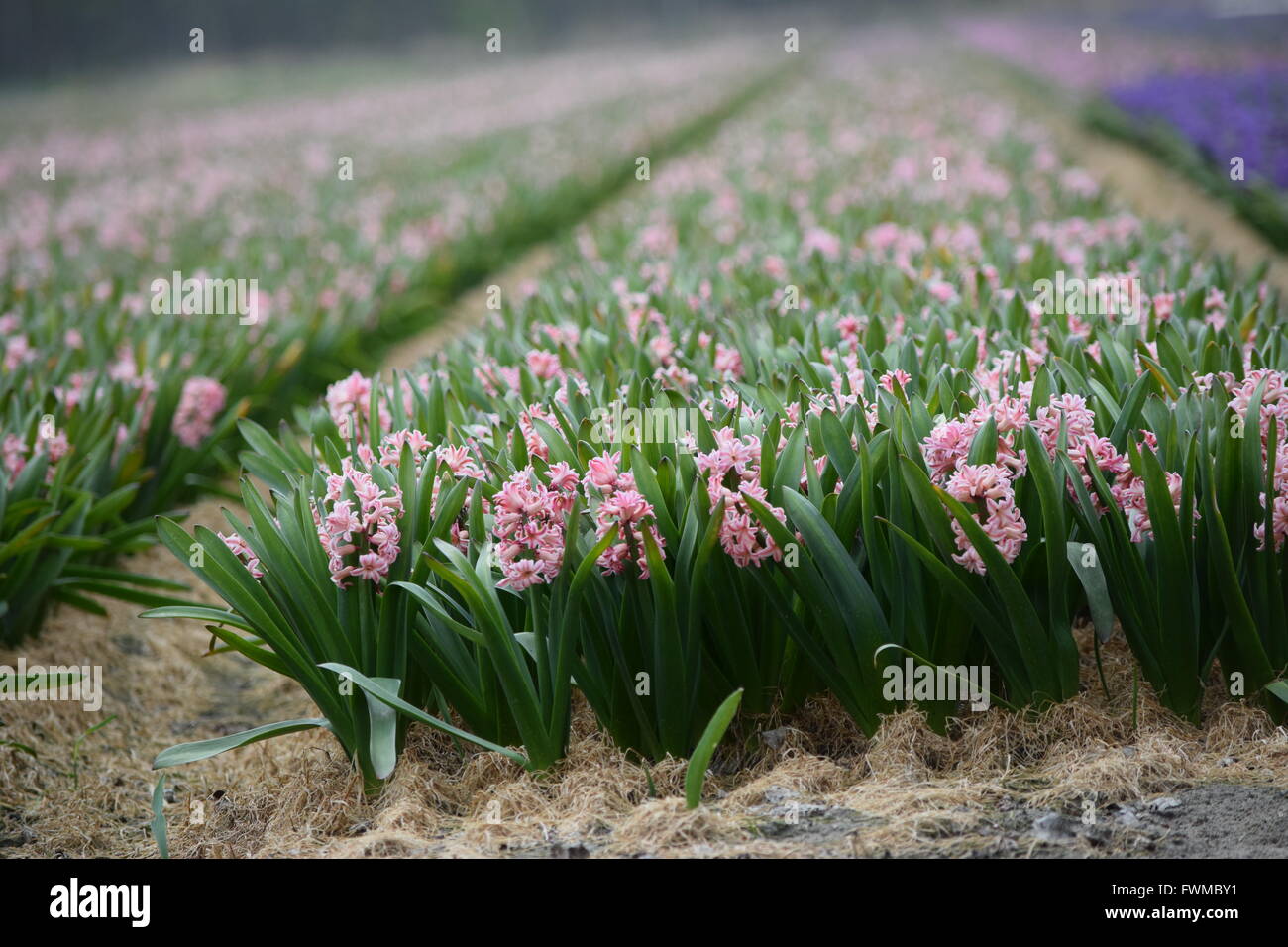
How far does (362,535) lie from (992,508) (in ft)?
4.53

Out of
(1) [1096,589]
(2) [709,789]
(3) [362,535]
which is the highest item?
(3) [362,535]

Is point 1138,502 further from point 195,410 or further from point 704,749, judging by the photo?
point 195,410

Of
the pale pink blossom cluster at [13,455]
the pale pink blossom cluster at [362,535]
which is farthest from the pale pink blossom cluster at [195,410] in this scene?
the pale pink blossom cluster at [362,535]

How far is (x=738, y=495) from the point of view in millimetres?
2508

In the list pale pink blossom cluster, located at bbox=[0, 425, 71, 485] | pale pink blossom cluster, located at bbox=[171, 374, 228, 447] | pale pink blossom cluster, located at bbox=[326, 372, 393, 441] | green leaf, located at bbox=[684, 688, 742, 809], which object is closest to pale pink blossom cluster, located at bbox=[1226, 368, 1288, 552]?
green leaf, located at bbox=[684, 688, 742, 809]

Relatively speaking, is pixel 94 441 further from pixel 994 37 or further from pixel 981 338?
pixel 994 37

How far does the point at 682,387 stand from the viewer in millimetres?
3766

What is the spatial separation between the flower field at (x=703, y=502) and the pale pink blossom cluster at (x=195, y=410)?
12mm

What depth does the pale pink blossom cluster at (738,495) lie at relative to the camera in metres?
2.48

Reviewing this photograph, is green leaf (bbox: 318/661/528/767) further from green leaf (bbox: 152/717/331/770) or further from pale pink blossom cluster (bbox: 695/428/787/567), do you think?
pale pink blossom cluster (bbox: 695/428/787/567)

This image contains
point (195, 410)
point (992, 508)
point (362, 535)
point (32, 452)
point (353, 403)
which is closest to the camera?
point (992, 508)

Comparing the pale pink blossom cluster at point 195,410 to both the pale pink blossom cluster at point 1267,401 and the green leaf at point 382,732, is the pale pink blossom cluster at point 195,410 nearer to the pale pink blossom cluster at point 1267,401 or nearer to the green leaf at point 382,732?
the green leaf at point 382,732

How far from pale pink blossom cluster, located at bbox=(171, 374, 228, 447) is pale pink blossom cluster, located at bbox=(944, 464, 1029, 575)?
11.6 feet

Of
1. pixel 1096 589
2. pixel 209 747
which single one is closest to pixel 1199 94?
pixel 1096 589
